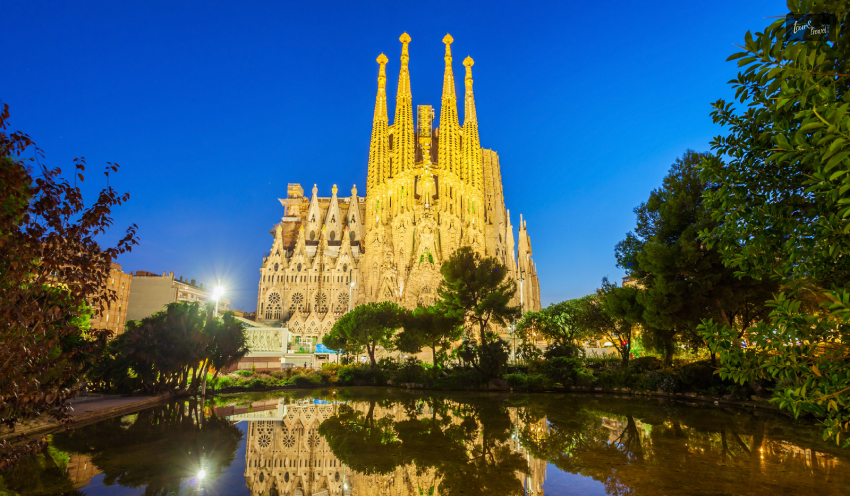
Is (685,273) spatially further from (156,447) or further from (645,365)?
(156,447)

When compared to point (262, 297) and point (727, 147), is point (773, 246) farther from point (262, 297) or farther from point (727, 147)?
point (262, 297)

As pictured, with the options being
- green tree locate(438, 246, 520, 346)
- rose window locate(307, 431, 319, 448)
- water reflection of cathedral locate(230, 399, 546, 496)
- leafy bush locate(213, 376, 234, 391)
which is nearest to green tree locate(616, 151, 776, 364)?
green tree locate(438, 246, 520, 346)

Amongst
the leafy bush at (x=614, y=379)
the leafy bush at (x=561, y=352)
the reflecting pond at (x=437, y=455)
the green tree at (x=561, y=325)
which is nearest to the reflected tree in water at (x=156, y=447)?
the reflecting pond at (x=437, y=455)

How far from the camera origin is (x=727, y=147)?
12.3 feet

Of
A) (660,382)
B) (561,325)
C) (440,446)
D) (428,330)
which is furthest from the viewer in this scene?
(561,325)

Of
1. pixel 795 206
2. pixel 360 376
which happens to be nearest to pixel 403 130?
pixel 360 376

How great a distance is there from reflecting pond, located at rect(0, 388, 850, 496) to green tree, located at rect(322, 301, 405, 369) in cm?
1050

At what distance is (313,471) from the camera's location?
21.0 feet

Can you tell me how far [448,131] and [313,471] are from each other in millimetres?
51818

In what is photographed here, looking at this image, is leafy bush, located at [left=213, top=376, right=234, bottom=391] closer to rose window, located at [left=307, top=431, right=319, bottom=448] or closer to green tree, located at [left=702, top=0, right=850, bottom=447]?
rose window, located at [left=307, top=431, right=319, bottom=448]

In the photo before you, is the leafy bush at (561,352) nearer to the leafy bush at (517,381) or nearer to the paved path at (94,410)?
the leafy bush at (517,381)

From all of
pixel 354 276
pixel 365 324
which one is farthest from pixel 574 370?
pixel 354 276

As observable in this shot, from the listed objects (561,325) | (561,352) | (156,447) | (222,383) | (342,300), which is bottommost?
(156,447)

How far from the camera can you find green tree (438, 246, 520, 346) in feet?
65.9
